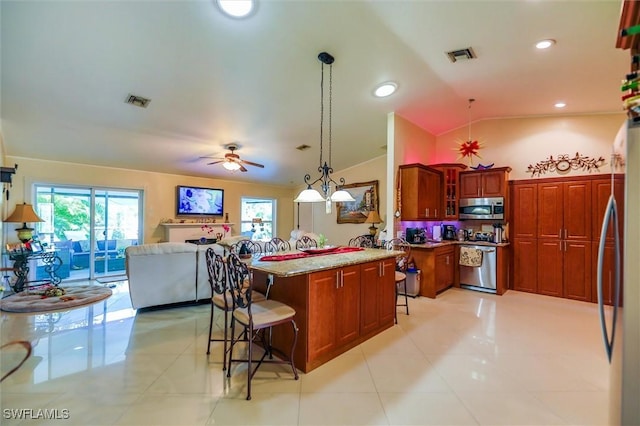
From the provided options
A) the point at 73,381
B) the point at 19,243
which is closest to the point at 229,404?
the point at 73,381

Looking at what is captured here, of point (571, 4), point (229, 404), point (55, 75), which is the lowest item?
point (229, 404)

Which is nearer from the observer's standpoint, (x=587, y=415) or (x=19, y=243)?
(x=587, y=415)

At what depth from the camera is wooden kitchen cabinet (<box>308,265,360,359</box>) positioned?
8.48ft

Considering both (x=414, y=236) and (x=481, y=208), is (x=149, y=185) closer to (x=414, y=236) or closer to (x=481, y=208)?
(x=414, y=236)

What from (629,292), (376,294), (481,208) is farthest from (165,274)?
(481,208)

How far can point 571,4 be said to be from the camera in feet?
8.14

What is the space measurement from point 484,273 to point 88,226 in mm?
8065

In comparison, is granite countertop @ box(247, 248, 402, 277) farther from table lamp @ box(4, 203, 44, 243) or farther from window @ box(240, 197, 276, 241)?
window @ box(240, 197, 276, 241)

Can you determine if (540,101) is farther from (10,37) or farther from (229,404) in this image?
(10,37)

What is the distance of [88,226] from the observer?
19.8ft

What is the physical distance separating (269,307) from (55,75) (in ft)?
11.6

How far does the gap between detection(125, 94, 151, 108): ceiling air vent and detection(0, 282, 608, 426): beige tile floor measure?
9.51 ft

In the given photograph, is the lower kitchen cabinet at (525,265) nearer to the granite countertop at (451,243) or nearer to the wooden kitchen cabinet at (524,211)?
the wooden kitchen cabinet at (524,211)

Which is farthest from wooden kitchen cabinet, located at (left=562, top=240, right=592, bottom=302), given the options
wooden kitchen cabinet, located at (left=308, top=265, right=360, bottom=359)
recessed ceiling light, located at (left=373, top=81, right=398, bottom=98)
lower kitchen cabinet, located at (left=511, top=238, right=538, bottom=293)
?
wooden kitchen cabinet, located at (left=308, top=265, right=360, bottom=359)
